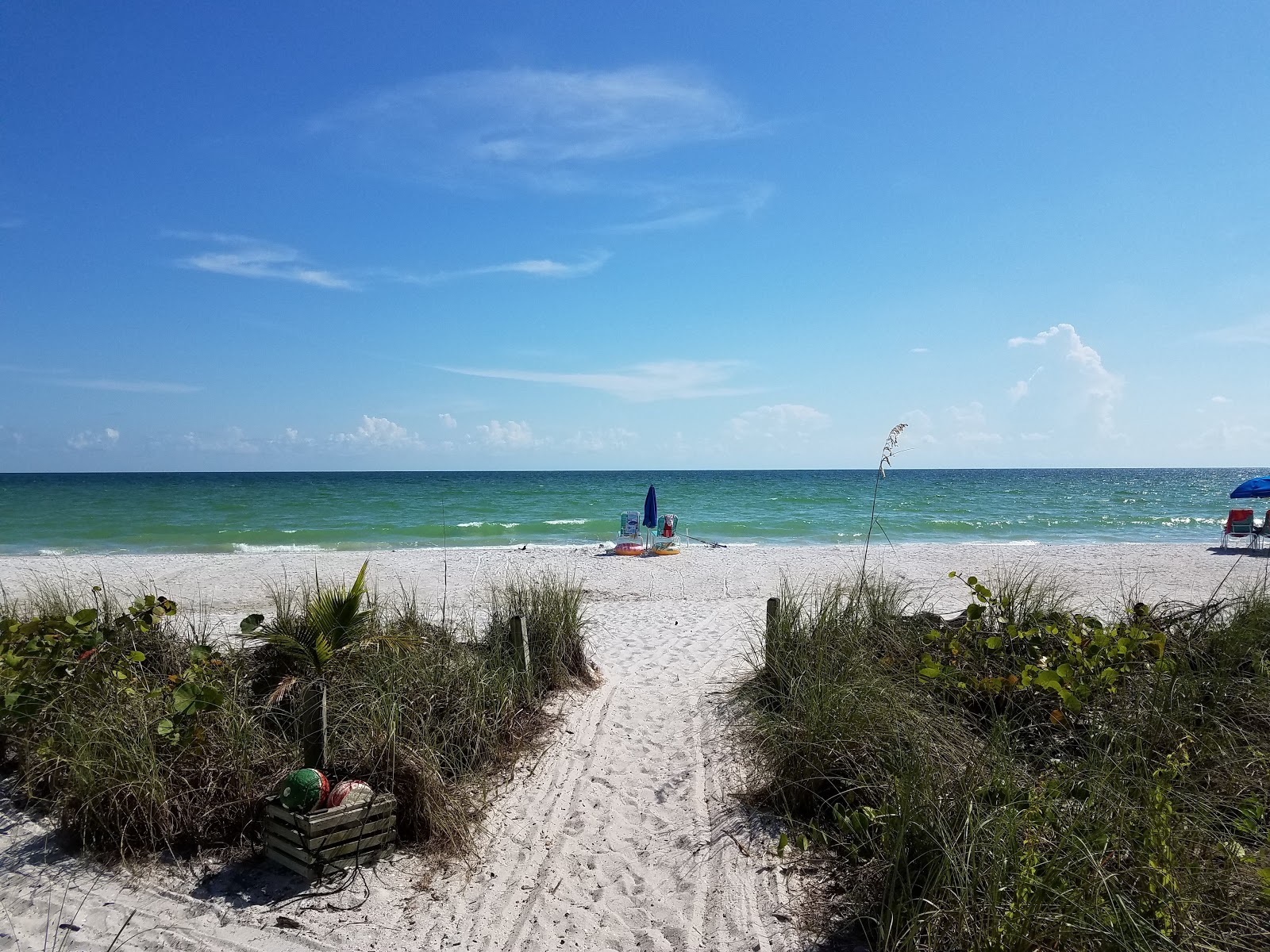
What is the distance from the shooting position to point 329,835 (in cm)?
317

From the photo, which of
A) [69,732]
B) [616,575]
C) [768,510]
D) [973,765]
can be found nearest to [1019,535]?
[768,510]

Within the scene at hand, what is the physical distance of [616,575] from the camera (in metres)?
13.1

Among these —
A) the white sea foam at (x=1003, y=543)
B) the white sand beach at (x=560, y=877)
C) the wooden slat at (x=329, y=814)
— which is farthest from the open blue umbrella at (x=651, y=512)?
the wooden slat at (x=329, y=814)

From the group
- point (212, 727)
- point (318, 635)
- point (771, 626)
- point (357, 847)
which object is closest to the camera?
point (357, 847)

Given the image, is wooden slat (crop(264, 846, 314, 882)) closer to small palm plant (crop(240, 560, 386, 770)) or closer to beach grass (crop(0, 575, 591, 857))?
beach grass (crop(0, 575, 591, 857))

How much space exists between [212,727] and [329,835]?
39.1 inches

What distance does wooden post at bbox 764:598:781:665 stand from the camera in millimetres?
5285

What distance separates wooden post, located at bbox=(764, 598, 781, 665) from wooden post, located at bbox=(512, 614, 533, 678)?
169 centimetres

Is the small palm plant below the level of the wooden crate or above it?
above

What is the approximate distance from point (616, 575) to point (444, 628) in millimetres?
8008

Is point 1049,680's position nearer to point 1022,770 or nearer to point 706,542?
point 1022,770

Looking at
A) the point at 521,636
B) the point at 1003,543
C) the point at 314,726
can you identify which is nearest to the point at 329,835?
the point at 314,726

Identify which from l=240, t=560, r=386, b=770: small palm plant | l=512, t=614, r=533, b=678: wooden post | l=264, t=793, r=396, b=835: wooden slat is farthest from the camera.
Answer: l=512, t=614, r=533, b=678: wooden post

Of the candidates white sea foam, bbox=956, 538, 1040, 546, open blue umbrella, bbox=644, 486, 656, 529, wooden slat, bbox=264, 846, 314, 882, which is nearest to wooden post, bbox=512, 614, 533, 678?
wooden slat, bbox=264, 846, 314, 882
